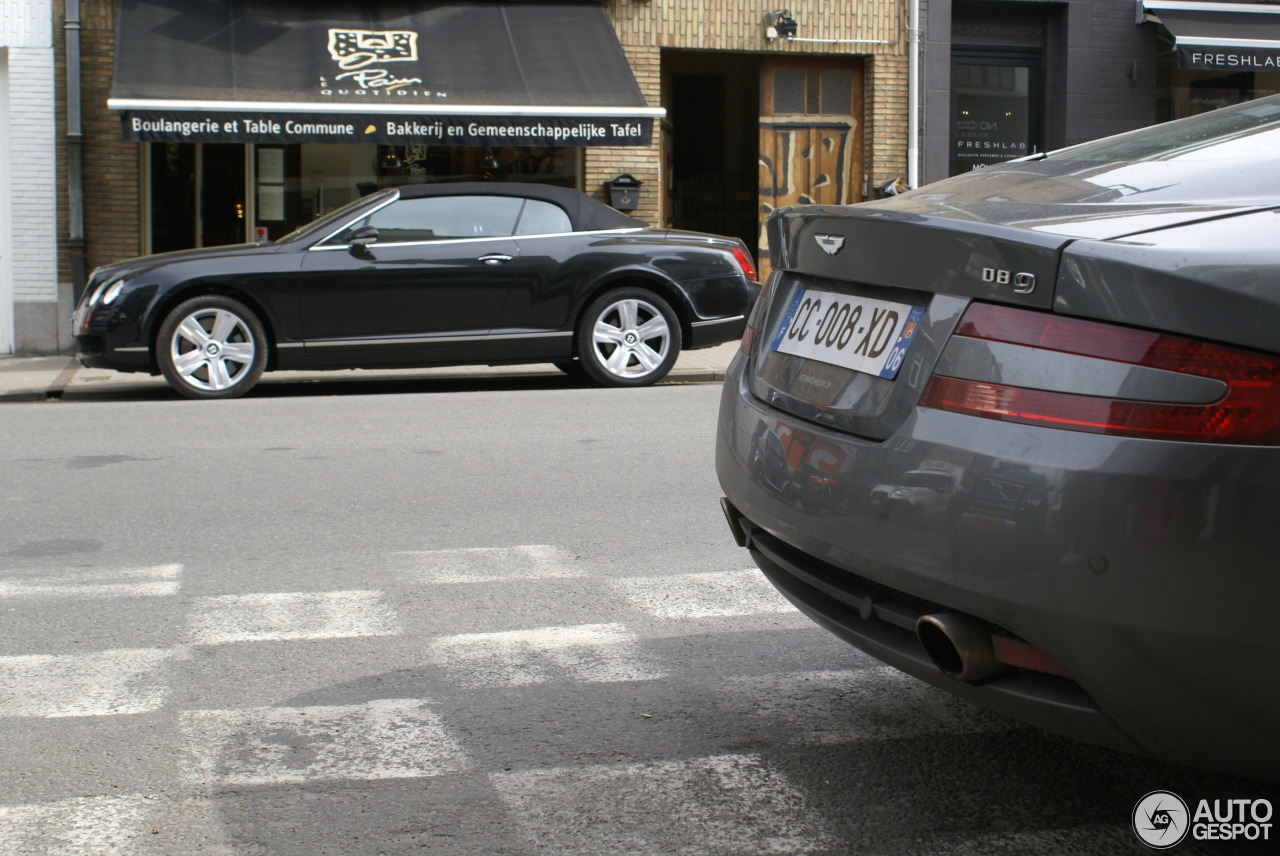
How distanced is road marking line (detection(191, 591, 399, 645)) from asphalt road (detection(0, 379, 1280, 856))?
0.5 inches

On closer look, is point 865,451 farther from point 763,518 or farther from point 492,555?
point 492,555

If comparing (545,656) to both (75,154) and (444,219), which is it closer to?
(444,219)

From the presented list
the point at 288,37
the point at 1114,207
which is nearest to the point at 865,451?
the point at 1114,207

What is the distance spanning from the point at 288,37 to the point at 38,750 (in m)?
12.9

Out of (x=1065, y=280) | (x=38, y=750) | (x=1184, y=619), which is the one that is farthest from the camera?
(x=38, y=750)

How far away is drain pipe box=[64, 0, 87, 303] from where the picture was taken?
14.8 m

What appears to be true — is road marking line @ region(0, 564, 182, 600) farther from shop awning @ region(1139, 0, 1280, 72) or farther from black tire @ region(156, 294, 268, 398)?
shop awning @ region(1139, 0, 1280, 72)

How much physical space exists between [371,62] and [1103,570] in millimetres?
13794

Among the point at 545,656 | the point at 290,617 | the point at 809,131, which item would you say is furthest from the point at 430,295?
the point at 809,131

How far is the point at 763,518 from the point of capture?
310cm

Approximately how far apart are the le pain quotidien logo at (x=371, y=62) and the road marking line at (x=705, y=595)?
10595mm

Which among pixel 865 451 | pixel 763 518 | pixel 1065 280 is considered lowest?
pixel 763 518

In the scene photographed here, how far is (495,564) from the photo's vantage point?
207 inches

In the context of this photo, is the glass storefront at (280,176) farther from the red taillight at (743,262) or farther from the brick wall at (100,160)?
the red taillight at (743,262)
